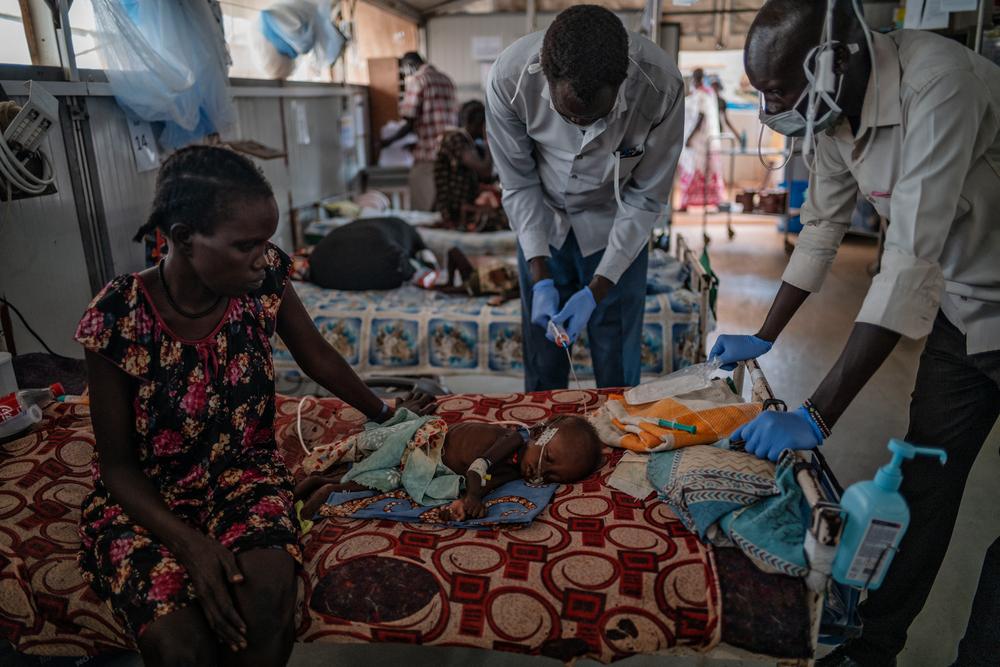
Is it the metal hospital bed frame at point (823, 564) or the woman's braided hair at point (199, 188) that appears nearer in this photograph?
the metal hospital bed frame at point (823, 564)

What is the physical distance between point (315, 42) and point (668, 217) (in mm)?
3011

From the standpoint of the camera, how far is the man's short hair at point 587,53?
195 cm

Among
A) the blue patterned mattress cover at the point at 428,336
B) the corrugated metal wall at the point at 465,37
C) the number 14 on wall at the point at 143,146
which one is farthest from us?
the corrugated metal wall at the point at 465,37

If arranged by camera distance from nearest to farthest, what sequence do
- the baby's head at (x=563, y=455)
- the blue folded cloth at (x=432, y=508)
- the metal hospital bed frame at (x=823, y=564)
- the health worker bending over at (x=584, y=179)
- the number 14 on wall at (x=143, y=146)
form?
the metal hospital bed frame at (x=823, y=564), the blue folded cloth at (x=432, y=508), the baby's head at (x=563, y=455), the health worker bending over at (x=584, y=179), the number 14 on wall at (x=143, y=146)

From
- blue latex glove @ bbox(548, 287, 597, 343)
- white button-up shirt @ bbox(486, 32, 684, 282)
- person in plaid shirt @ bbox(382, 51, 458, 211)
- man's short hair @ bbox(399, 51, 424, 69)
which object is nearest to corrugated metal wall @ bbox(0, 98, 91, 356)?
white button-up shirt @ bbox(486, 32, 684, 282)

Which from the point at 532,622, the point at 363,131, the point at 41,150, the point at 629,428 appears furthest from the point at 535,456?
the point at 363,131

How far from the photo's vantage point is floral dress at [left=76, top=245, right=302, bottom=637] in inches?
62.6

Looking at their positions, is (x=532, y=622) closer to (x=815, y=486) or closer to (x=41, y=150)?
(x=815, y=486)

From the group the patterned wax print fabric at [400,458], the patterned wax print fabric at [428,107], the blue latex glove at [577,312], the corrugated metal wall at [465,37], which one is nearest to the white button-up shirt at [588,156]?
the blue latex glove at [577,312]

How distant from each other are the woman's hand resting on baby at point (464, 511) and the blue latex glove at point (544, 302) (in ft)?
2.60

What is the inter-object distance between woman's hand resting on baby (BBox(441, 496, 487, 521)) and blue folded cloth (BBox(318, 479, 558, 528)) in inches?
0.5

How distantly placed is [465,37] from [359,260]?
5.75 m

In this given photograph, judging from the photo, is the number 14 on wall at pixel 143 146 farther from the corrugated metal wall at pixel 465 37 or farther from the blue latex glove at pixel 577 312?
the corrugated metal wall at pixel 465 37

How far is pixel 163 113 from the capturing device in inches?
141
